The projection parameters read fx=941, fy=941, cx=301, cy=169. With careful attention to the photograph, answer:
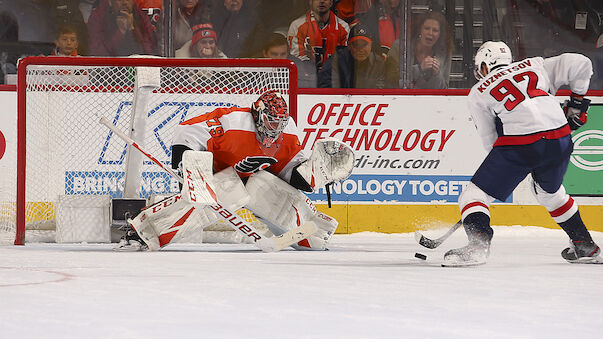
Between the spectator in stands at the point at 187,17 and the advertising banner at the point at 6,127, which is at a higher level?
the spectator in stands at the point at 187,17

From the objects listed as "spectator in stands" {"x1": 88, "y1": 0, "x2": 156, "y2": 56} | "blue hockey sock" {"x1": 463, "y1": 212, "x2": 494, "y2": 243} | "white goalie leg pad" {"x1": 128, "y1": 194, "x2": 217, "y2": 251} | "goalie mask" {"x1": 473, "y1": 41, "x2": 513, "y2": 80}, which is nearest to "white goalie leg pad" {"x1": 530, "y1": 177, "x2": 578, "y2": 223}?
"blue hockey sock" {"x1": 463, "y1": 212, "x2": 494, "y2": 243}

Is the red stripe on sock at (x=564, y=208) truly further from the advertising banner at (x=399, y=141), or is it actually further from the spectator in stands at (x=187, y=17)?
the spectator in stands at (x=187, y=17)

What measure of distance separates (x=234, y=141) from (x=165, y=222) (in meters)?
0.47

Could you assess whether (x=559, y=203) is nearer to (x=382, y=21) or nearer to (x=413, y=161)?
(x=413, y=161)

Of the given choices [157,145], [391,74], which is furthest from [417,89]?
[157,145]

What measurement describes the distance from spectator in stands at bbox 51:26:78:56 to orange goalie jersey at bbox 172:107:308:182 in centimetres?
200

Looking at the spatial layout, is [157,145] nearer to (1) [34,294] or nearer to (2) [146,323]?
(1) [34,294]

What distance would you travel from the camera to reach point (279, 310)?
6.56ft

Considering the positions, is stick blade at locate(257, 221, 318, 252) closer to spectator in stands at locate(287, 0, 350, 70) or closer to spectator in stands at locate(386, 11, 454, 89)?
spectator in stands at locate(287, 0, 350, 70)

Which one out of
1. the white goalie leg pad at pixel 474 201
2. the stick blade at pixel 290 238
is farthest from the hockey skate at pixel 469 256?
the stick blade at pixel 290 238

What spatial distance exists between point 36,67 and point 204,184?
1.43 meters

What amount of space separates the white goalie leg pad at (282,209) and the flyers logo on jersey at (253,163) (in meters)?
0.05

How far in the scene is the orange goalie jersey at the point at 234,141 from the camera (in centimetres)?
408

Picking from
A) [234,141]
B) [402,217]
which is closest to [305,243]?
[234,141]
